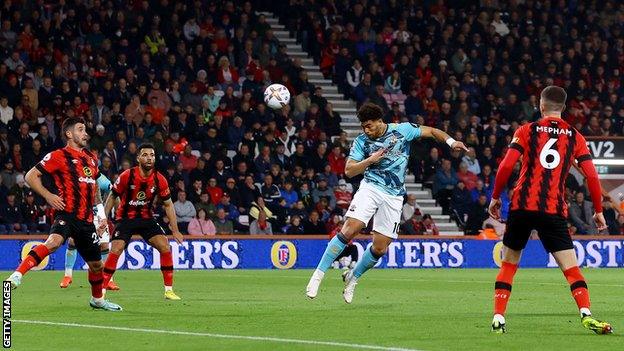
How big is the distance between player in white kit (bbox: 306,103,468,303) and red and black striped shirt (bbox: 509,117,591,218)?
347cm

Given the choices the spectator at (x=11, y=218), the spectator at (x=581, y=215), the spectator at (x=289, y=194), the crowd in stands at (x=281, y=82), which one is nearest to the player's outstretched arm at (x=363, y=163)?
the crowd in stands at (x=281, y=82)

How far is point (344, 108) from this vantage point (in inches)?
1334

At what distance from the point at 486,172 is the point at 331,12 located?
667cm

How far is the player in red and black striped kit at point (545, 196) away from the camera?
35.6ft

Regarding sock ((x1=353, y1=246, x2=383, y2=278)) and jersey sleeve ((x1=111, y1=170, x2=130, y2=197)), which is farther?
jersey sleeve ((x1=111, y1=170, x2=130, y2=197))

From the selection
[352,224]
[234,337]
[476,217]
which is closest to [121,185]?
[352,224]

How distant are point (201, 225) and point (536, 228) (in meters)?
16.9

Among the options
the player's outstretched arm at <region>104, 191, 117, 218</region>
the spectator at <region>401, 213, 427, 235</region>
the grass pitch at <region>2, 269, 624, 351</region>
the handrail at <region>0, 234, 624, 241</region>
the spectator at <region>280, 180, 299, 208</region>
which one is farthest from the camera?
the spectator at <region>401, 213, 427, 235</region>

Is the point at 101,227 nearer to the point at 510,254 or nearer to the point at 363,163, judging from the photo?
the point at 363,163

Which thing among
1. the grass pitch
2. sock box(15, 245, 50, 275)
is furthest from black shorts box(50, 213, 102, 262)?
the grass pitch

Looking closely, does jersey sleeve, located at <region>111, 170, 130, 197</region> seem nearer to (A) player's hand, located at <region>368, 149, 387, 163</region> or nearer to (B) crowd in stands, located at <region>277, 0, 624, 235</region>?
(A) player's hand, located at <region>368, 149, 387, 163</region>

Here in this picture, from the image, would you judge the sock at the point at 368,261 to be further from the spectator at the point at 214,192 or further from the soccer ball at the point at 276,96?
the spectator at the point at 214,192

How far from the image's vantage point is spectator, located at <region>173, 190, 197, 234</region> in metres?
27.1

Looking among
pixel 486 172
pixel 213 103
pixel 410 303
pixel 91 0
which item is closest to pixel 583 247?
pixel 486 172
